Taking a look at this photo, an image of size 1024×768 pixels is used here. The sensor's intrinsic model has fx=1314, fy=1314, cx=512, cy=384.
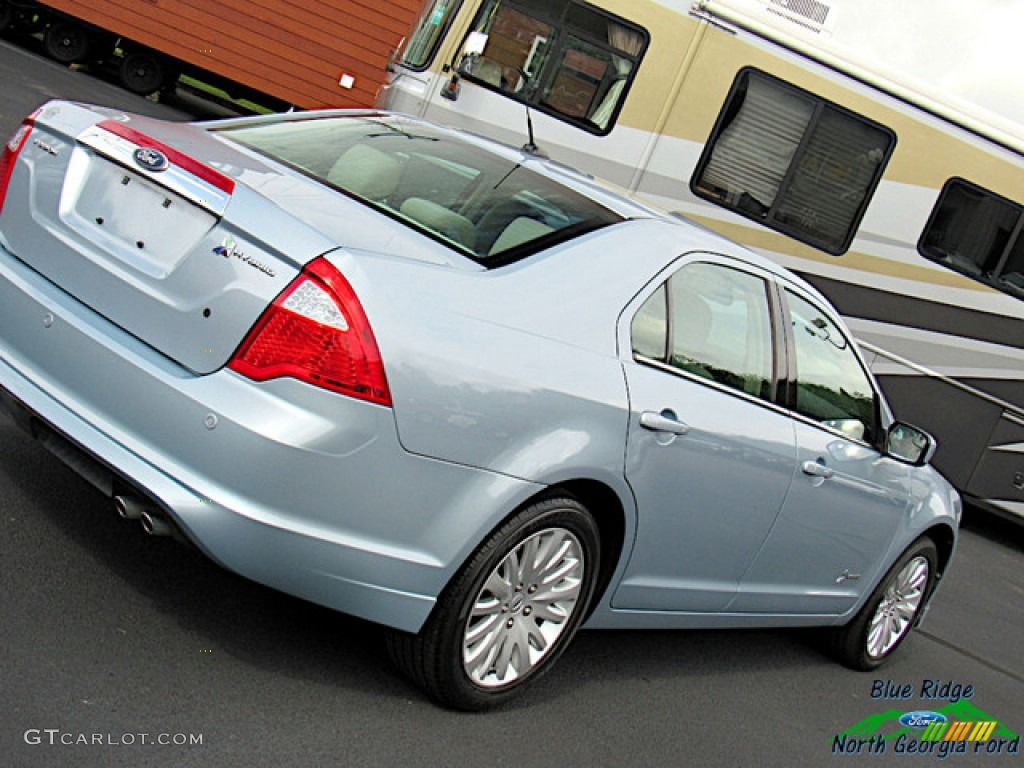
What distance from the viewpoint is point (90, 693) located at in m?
3.43

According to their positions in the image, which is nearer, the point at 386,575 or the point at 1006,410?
the point at 386,575

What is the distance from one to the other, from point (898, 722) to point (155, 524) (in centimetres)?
358

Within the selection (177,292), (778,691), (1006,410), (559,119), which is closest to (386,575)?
(177,292)

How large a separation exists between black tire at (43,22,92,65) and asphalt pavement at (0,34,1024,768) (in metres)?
15.4

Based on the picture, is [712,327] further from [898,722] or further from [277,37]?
[277,37]

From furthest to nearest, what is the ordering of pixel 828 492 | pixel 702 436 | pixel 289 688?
pixel 828 492 → pixel 702 436 → pixel 289 688

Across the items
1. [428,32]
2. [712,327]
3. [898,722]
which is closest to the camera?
[712,327]

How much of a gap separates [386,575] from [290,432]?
50 centimetres

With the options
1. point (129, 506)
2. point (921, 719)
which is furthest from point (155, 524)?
point (921, 719)

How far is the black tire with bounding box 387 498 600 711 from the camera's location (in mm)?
3781

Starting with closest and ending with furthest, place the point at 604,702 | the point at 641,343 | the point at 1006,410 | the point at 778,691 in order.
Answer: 1. the point at 641,343
2. the point at 604,702
3. the point at 778,691
4. the point at 1006,410

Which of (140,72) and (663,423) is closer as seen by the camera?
(663,423)

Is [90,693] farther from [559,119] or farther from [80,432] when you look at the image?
[559,119]

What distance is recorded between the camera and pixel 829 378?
528cm
